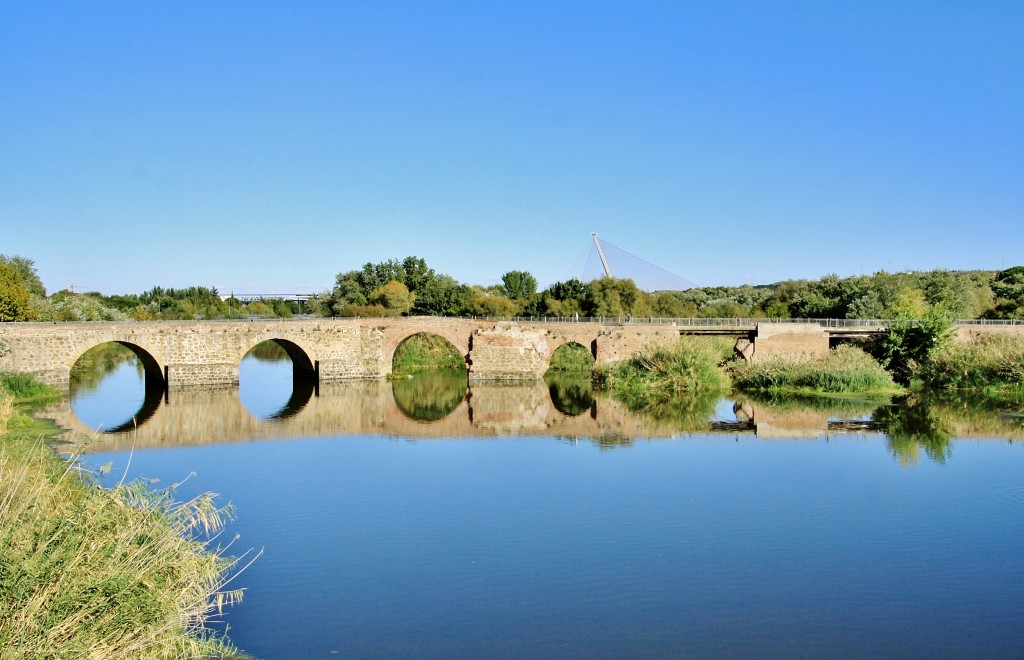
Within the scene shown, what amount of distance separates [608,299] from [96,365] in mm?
25555

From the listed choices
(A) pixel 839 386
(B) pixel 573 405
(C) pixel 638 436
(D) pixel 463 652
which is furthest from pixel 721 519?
(A) pixel 839 386

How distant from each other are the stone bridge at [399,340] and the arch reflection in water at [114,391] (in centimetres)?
41

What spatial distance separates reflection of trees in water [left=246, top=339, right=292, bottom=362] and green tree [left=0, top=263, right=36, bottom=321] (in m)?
18.7

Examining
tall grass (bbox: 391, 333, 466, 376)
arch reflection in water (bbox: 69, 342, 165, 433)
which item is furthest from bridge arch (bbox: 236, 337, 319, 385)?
tall grass (bbox: 391, 333, 466, 376)

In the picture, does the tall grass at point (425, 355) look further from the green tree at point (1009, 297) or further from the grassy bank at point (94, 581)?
the grassy bank at point (94, 581)

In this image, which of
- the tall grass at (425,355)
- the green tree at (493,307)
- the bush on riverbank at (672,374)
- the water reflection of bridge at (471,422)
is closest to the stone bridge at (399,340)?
the bush on riverbank at (672,374)

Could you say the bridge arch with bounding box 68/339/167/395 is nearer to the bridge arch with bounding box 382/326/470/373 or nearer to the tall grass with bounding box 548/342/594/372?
the bridge arch with bounding box 382/326/470/373

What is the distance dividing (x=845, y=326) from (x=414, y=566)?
95.7ft

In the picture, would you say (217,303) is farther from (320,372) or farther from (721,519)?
(721,519)

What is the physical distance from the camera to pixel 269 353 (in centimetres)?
5606

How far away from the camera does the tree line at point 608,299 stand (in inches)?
1663

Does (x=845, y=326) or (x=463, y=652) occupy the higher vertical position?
(x=845, y=326)

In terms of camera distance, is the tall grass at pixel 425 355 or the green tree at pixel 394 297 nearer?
the tall grass at pixel 425 355

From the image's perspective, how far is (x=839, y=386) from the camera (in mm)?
30312
